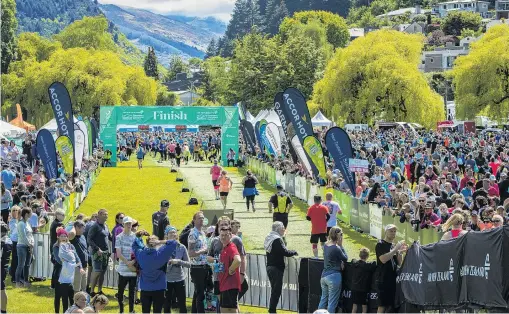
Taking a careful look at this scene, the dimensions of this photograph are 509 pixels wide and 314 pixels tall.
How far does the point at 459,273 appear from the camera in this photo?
12398mm

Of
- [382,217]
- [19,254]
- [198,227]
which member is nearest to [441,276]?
[198,227]

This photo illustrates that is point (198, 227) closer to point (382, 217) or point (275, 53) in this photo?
point (382, 217)

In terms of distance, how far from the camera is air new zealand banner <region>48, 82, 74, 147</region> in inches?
1303

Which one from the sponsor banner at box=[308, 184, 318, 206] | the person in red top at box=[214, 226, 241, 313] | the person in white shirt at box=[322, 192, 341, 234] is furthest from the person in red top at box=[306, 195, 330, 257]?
the sponsor banner at box=[308, 184, 318, 206]

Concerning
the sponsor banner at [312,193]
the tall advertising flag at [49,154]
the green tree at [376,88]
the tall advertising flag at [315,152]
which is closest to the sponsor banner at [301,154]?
the tall advertising flag at [315,152]

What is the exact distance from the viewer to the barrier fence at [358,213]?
19.4m

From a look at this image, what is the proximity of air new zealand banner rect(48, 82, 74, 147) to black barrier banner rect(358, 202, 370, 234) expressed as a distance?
11801mm

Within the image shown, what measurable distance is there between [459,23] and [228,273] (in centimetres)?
18933

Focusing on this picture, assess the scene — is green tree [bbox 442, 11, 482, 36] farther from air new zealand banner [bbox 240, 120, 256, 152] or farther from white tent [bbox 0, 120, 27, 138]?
white tent [bbox 0, 120, 27, 138]

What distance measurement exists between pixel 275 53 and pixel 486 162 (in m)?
71.5

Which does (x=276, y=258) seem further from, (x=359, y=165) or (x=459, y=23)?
(x=459, y=23)

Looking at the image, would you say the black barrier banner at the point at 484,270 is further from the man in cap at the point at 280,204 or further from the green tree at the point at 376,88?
the green tree at the point at 376,88

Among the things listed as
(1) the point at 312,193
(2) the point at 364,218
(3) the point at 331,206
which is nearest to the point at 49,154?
(1) the point at 312,193

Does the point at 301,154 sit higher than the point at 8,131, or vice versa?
the point at 8,131
